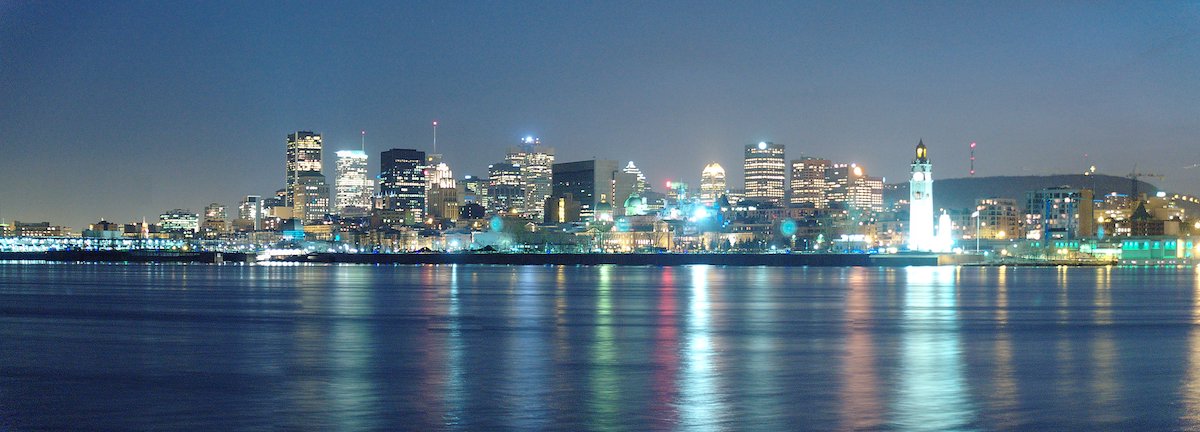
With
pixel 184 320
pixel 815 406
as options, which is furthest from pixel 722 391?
pixel 184 320

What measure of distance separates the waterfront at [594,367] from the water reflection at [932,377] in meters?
0.06

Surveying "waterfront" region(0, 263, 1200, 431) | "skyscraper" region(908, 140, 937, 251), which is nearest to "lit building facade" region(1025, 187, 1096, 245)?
"skyscraper" region(908, 140, 937, 251)

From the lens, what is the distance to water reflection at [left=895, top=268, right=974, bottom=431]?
16312mm

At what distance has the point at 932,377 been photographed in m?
21.2

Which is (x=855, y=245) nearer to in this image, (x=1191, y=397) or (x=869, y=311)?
(x=869, y=311)

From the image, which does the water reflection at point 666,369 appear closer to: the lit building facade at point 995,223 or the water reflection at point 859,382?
the water reflection at point 859,382

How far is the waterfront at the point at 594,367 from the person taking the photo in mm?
16422

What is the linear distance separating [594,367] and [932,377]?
18.8ft

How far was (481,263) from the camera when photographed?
147500mm

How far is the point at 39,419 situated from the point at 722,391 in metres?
9.29

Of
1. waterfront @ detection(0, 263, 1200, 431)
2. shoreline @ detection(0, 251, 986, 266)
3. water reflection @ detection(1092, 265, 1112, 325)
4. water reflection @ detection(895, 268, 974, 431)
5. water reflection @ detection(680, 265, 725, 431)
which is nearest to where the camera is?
water reflection @ detection(680, 265, 725, 431)

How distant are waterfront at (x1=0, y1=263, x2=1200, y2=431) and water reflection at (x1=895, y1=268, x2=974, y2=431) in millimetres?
56

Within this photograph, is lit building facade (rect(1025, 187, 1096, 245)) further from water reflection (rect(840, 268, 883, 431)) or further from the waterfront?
water reflection (rect(840, 268, 883, 431))

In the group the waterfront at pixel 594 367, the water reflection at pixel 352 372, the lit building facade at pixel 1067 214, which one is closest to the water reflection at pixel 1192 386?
the waterfront at pixel 594 367
